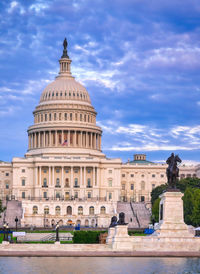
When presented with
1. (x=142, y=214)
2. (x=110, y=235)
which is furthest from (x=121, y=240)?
(x=142, y=214)

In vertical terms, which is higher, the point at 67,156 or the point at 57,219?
the point at 67,156

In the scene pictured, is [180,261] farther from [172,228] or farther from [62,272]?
[62,272]

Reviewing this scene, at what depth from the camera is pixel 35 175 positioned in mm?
193750

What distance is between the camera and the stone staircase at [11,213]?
154 meters

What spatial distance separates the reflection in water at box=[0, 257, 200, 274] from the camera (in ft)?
213

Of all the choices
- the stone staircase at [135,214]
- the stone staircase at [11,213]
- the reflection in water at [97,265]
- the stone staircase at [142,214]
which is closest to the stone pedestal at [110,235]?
the reflection in water at [97,265]

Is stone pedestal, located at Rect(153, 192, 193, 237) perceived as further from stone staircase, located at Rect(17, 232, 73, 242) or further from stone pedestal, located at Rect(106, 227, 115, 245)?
stone staircase, located at Rect(17, 232, 73, 242)

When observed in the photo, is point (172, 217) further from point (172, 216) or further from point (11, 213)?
point (11, 213)

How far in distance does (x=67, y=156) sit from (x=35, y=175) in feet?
31.9

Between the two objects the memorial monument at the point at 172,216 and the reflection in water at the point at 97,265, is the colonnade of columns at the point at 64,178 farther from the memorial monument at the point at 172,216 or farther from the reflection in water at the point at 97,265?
the reflection in water at the point at 97,265

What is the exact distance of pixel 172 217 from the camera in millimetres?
79875

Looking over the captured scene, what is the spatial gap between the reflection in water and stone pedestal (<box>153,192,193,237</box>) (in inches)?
204

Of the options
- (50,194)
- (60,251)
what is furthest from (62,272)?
(50,194)

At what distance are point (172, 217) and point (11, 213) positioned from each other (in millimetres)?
85903
